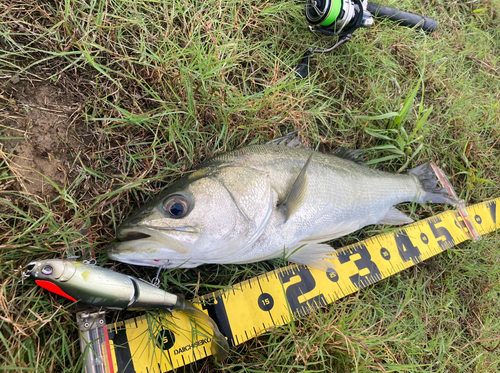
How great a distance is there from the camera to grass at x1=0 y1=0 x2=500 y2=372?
1894mm

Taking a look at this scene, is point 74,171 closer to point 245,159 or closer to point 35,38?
point 35,38

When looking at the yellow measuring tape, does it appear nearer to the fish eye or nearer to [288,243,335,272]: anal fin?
[288,243,335,272]: anal fin

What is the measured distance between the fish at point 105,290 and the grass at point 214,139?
0.22 meters

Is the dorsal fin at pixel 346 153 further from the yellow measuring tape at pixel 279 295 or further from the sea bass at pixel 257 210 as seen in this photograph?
the yellow measuring tape at pixel 279 295

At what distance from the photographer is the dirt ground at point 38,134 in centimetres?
195

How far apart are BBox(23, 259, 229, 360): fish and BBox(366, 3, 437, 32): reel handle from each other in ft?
11.8

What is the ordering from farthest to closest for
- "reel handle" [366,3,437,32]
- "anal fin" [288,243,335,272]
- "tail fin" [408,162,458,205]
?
"reel handle" [366,3,437,32] < "tail fin" [408,162,458,205] < "anal fin" [288,243,335,272]

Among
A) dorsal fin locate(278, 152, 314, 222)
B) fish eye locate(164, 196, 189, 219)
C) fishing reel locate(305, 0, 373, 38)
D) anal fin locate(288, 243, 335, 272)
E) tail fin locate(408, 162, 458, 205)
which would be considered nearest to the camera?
fish eye locate(164, 196, 189, 219)

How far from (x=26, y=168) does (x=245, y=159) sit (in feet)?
4.98

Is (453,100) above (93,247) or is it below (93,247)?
above

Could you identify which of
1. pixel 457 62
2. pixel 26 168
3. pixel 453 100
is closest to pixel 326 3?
pixel 453 100

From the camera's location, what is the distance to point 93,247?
1.95 meters

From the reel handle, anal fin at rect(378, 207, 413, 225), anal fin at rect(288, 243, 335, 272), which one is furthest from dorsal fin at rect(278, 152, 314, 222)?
the reel handle

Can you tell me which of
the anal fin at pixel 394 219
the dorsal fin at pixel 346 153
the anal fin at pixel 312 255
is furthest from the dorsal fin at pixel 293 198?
the anal fin at pixel 394 219
